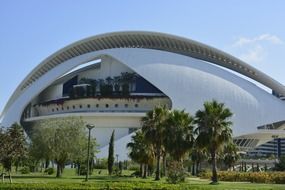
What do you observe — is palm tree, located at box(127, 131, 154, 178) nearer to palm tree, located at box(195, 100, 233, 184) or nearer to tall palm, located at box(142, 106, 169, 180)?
tall palm, located at box(142, 106, 169, 180)

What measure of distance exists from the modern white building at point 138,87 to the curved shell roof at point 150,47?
16cm

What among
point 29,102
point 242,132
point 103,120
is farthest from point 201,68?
point 29,102

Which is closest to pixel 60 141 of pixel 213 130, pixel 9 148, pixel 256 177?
pixel 9 148

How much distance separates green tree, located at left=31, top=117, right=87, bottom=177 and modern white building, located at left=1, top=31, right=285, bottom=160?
1680cm

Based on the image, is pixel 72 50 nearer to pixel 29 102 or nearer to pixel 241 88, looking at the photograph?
pixel 29 102

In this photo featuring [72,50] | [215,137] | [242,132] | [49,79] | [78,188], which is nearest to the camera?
[78,188]

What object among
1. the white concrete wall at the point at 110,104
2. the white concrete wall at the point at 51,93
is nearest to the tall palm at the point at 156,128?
the white concrete wall at the point at 110,104

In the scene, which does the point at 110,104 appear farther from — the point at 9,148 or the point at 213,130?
the point at 9,148

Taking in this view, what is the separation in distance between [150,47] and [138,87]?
9767 mm

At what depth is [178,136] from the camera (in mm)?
37812

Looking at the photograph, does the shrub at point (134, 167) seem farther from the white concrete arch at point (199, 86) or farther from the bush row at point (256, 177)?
the bush row at point (256, 177)

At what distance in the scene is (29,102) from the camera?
74188 millimetres

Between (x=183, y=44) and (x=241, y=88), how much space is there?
13164mm

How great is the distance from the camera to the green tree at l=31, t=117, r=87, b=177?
46.0 metres
